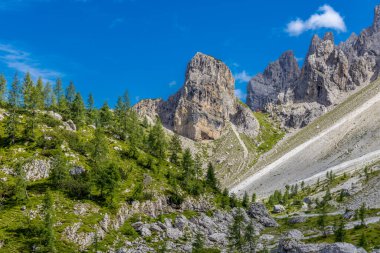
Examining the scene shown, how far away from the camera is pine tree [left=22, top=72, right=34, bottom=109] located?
14726 centimetres

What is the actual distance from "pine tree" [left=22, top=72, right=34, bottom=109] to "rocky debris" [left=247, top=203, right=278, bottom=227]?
3612 inches

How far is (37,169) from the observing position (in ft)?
343

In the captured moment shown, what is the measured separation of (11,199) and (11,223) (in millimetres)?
11326

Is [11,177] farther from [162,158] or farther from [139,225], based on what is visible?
[162,158]

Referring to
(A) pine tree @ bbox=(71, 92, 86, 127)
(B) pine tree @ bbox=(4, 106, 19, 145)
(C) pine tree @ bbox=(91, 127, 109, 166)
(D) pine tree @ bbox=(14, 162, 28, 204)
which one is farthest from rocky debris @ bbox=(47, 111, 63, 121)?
(D) pine tree @ bbox=(14, 162, 28, 204)

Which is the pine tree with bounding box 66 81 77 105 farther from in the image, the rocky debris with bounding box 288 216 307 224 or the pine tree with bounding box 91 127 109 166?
the rocky debris with bounding box 288 216 307 224

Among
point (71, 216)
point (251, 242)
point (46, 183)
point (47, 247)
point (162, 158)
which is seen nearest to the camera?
point (47, 247)

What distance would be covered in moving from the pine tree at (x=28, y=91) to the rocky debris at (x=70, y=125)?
15.9 metres

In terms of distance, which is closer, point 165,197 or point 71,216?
point 71,216

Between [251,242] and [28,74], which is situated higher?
[28,74]

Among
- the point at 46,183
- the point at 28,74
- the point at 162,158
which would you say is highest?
the point at 28,74

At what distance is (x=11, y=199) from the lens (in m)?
88.8

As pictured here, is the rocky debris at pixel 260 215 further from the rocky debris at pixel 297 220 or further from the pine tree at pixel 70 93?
the pine tree at pixel 70 93

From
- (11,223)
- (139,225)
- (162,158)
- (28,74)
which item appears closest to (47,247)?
(11,223)
